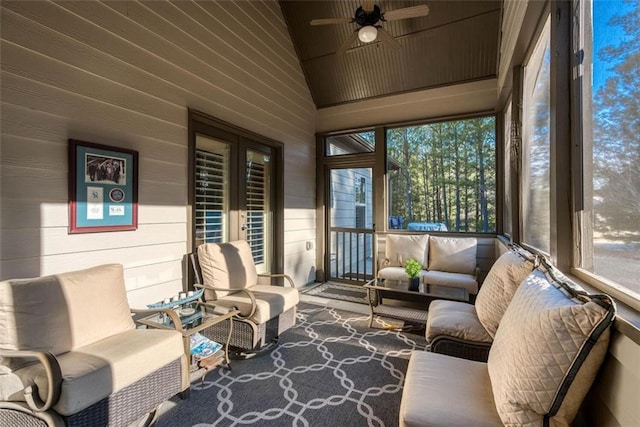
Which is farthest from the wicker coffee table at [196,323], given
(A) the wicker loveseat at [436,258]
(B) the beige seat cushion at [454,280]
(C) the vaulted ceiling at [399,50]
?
(C) the vaulted ceiling at [399,50]

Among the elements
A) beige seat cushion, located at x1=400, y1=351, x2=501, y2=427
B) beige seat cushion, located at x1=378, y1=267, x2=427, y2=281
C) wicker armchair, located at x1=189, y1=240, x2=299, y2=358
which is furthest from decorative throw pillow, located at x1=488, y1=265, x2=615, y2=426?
beige seat cushion, located at x1=378, y1=267, x2=427, y2=281

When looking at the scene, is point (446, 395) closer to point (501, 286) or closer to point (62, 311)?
point (501, 286)

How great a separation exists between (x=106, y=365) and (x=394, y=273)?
10.6 ft

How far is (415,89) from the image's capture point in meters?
4.65

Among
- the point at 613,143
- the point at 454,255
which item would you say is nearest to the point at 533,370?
the point at 613,143

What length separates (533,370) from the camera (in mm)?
995

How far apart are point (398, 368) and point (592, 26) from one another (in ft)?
8.27

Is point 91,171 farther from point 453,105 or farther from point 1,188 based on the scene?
point 453,105

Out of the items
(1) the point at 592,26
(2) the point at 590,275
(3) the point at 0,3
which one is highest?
(3) the point at 0,3

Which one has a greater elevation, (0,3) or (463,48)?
(463,48)

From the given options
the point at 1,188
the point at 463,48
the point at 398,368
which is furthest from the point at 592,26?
the point at 1,188

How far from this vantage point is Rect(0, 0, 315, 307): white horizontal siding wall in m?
1.86

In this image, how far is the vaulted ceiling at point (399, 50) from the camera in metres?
3.78

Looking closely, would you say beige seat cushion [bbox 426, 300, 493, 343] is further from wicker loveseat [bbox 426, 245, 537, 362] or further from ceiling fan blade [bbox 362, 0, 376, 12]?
ceiling fan blade [bbox 362, 0, 376, 12]
